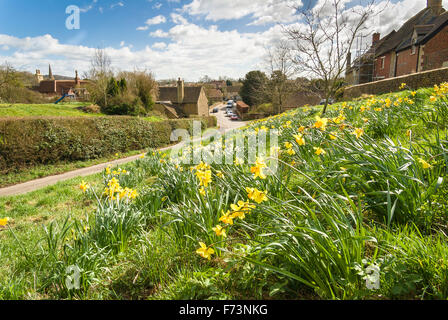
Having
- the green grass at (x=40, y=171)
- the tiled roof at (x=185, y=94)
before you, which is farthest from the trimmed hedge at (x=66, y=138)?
the tiled roof at (x=185, y=94)

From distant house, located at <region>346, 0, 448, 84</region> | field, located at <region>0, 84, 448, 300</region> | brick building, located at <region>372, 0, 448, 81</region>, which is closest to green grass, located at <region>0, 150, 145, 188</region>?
field, located at <region>0, 84, 448, 300</region>

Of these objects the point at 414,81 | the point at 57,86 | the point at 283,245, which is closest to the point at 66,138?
the point at 283,245

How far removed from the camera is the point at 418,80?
10172mm

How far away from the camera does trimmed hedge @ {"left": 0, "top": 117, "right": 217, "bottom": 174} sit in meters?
9.44

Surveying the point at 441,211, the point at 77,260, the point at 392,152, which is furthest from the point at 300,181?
the point at 77,260

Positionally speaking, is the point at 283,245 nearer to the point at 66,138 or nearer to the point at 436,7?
the point at 66,138

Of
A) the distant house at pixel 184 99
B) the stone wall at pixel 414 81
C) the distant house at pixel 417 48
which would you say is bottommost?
the stone wall at pixel 414 81

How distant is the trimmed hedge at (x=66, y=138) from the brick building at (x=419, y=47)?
51.4ft

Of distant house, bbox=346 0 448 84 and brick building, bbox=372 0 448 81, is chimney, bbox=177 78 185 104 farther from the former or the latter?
brick building, bbox=372 0 448 81

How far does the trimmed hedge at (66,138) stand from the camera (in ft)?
31.0

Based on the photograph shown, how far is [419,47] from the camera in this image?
22328mm

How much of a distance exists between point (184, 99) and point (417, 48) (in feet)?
113

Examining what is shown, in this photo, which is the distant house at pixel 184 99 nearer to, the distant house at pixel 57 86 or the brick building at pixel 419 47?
the distant house at pixel 57 86
